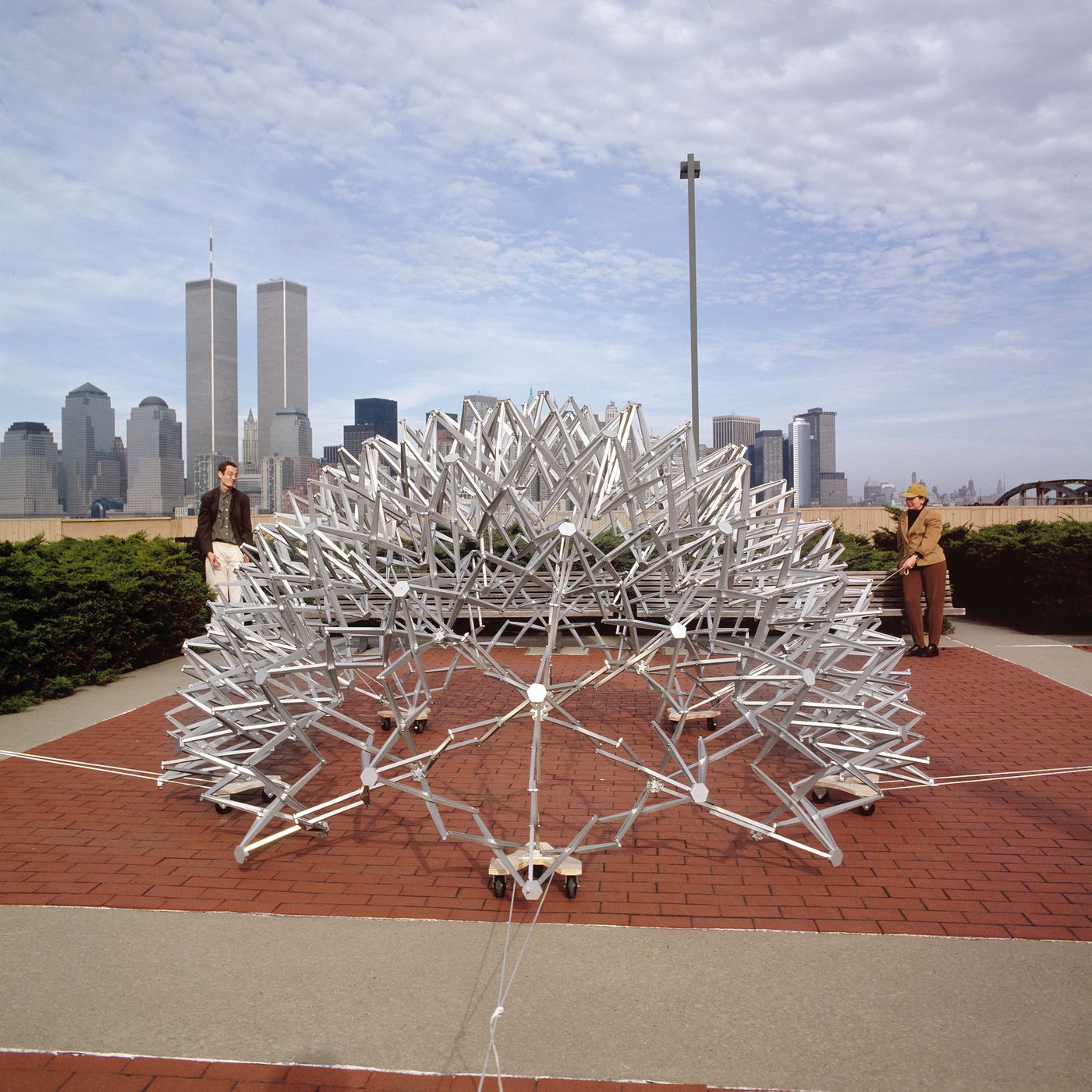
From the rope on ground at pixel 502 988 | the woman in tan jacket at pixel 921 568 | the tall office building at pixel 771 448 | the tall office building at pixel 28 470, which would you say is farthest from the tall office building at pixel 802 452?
the tall office building at pixel 28 470

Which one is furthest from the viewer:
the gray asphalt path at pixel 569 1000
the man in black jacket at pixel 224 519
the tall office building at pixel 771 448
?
the tall office building at pixel 771 448

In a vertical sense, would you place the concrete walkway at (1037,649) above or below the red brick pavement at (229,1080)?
above

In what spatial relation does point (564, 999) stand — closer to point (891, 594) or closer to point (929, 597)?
point (929, 597)

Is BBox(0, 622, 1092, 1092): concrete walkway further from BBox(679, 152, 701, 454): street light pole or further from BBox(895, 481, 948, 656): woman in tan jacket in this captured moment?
BBox(679, 152, 701, 454): street light pole

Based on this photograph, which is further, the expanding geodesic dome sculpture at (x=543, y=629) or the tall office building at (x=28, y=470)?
the tall office building at (x=28, y=470)

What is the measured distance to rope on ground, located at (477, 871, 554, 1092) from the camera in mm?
2719

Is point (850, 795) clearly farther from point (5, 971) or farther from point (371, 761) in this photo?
point (5, 971)

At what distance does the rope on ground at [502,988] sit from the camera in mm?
2719

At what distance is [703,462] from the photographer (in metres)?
5.57

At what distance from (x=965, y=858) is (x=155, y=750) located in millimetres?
5556

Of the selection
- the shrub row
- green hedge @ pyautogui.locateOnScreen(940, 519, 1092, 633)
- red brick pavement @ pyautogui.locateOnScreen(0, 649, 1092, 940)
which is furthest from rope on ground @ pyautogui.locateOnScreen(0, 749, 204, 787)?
green hedge @ pyautogui.locateOnScreen(940, 519, 1092, 633)

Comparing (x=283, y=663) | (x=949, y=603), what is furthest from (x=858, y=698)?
(x=949, y=603)

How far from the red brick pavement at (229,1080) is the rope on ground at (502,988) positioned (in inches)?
3.6

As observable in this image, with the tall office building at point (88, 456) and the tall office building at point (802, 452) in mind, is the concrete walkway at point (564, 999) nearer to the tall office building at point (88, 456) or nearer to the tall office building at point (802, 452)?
the tall office building at point (802, 452)
